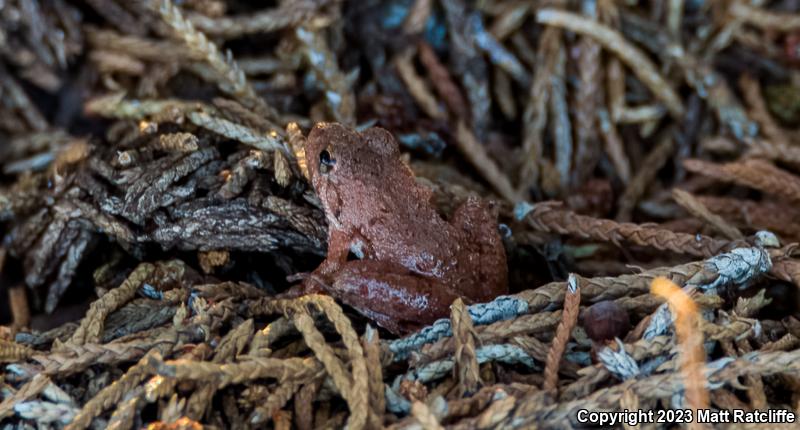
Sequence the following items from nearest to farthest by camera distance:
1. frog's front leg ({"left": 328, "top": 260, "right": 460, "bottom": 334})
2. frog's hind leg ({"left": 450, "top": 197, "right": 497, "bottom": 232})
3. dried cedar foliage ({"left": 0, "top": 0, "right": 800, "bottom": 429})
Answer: dried cedar foliage ({"left": 0, "top": 0, "right": 800, "bottom": 429})
frog's front leg ({"left": 328, "top": 260, "right": 460, "bottom": 334})
frog's hind leg ({"left": 450, "top": 197, "right": 497, "bottom": 232})

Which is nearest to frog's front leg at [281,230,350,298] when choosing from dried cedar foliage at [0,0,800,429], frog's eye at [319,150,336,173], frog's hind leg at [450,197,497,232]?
dried cedar foliage at [0,0,800,429]

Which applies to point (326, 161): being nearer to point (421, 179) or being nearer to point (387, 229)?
point (387, 229)

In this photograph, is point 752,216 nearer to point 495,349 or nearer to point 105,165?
point 495,349

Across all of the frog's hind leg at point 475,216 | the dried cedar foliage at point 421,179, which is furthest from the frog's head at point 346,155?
the frog's hind leg at point 475,216

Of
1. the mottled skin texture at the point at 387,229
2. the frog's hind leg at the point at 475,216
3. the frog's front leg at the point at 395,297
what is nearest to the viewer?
the frog's front leg at the point at 395,297

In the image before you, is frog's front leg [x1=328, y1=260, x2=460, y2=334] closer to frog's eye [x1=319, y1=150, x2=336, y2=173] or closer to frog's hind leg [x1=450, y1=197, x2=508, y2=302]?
frog's hind leg [x1=450, y1=197, x2=508, y2=302]

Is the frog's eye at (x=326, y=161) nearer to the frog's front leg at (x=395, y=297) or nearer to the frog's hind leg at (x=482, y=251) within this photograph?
the frog's front leg at (x=395, y=297)

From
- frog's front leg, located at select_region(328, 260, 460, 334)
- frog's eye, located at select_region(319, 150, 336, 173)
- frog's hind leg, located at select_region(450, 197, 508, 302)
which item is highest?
frog's eye, located at select_region(319, 150, 336, 173)

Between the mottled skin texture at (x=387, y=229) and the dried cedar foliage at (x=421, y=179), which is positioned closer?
the dried cedar foliage at (x=421, y=179)
